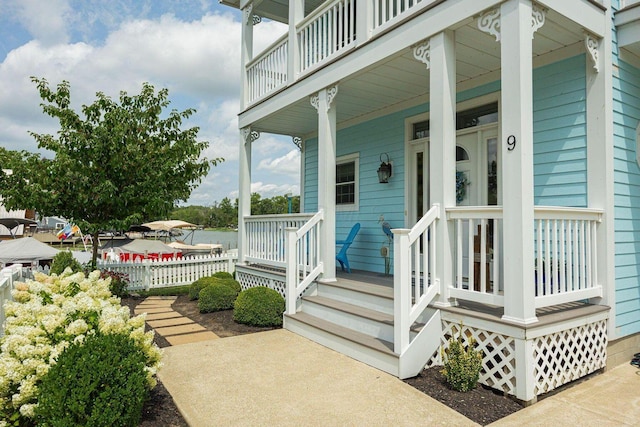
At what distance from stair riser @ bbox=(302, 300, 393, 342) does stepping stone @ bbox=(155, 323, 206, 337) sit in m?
1.57

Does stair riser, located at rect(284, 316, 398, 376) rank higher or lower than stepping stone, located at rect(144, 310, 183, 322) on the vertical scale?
higher

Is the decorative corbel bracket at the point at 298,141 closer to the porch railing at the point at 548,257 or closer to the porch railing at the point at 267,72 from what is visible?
the porch railing at the point at 267,72

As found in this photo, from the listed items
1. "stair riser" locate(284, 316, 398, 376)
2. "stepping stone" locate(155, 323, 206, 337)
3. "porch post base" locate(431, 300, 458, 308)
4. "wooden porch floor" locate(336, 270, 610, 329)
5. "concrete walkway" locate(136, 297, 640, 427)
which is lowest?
"stepping stone" locate(155, 323, 206, 337)

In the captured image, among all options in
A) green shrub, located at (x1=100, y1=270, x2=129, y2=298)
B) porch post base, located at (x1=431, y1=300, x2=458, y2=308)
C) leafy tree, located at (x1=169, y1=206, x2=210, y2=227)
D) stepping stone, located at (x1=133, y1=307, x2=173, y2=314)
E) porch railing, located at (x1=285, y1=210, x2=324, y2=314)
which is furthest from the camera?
leafy tree, located at (x1=169, y1=206, x2=210, y2=227)

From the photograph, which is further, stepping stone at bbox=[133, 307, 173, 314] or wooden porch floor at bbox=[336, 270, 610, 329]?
stepping stone at bbox=[133, 307, 173, 314]

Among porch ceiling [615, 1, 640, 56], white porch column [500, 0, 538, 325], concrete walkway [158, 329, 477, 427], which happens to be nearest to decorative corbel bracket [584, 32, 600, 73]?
porch ceiling [615, 1, 640, 56]

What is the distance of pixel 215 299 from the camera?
6617 millimetres

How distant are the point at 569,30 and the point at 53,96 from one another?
8.36m

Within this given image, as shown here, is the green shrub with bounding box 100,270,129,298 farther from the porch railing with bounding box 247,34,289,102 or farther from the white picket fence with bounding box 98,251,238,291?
the porch railing with bounding box 247,34,289,102

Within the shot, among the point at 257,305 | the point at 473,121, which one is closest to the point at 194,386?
the point at 257,305

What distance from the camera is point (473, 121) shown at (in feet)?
18.2

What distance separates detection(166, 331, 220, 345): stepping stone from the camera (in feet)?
16.4

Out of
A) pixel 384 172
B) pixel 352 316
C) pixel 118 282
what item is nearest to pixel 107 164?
pixel 118 282

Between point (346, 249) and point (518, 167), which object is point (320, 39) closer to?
point (346, 249)
